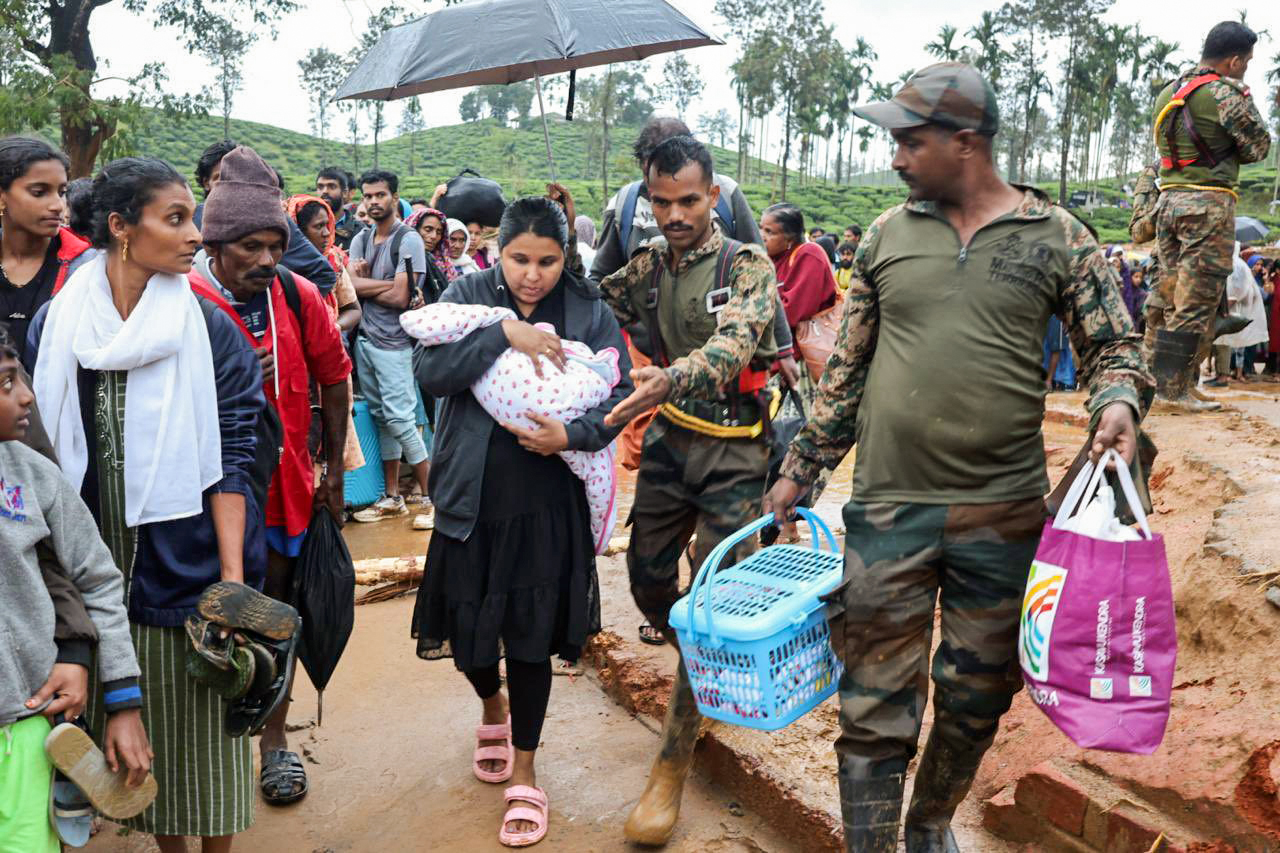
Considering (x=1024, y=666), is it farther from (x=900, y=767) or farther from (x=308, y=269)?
(x=308, y=269)

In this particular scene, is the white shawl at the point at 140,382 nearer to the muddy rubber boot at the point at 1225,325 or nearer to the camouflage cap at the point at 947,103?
the camouflage cap at the point at 947,103

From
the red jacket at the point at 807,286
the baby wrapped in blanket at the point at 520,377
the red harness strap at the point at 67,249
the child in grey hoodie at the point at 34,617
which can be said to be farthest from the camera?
the red jacket at the point at 807,286

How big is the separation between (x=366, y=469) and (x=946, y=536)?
5065mm

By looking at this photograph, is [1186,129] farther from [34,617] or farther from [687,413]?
[34,617]

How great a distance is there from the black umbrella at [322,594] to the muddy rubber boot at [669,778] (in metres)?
1.05

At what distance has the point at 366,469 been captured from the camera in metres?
6.85

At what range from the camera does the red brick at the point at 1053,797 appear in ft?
9.21

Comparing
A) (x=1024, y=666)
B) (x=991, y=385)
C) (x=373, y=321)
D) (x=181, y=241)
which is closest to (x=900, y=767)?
(x=1024, y=666)

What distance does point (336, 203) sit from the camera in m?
8.01

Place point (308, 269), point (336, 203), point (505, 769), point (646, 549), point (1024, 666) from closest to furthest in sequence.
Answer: point (1024, 666), point (646, 549), point (505, 769), point (308, 269), point (336, 203)

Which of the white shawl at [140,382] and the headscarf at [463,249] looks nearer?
the white shawl at [140,382]

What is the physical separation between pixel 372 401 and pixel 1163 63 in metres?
61.1

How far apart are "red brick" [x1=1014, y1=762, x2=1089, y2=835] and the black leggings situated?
143 centimetres

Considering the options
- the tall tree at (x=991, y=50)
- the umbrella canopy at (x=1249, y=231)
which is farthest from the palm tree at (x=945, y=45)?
the umbrella canopy at (x=1249, y=231)
